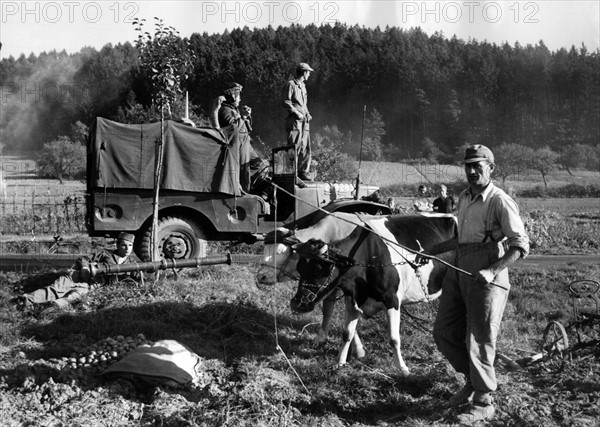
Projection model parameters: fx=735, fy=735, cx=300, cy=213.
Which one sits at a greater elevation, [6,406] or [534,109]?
[534,109]

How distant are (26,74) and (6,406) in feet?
227

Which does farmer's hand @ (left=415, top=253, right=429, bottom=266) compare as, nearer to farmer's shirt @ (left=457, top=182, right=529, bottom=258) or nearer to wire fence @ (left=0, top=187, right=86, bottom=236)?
farmer's shirt @ (left=457, top=182, right=529, bottom=258)

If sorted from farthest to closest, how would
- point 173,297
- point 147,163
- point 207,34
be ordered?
point 207,34, point 147,163, point 173,297

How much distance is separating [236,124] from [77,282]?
4.31m

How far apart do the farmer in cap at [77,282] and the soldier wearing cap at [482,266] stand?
512 cm

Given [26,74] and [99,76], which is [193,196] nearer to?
[99,76]

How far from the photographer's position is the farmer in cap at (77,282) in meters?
10.2

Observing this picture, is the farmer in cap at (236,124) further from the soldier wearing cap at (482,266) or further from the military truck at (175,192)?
the soldier wearing cap at (482,266)

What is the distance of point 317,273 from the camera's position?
27.5ft

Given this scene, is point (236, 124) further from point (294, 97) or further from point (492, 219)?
point (492, 219)

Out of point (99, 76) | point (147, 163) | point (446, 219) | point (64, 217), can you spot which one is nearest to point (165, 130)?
point (147, 163)

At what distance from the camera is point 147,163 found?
1253 cm

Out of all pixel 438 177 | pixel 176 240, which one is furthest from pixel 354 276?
pixel 438 177

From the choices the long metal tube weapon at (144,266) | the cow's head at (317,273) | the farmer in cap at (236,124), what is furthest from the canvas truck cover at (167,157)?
the cow's head at (317,273)
